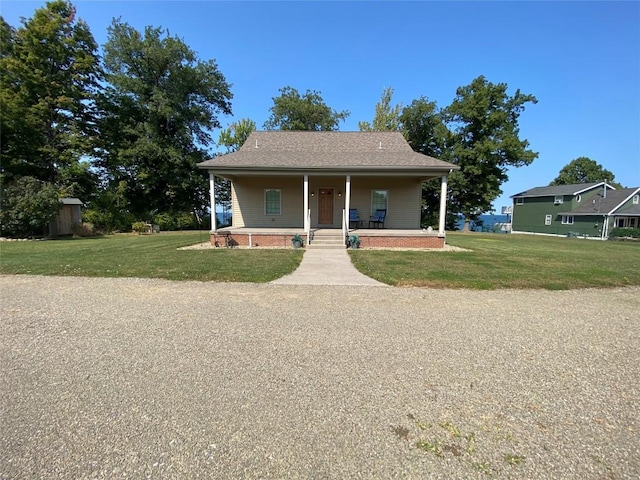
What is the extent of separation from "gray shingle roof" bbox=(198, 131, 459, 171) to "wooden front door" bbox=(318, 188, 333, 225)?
197 cm

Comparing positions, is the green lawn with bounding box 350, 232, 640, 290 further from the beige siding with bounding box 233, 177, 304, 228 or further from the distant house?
the distant house

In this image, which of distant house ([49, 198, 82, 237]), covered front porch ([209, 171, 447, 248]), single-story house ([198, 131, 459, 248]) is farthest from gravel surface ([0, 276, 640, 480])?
distant house ([49, 198, 82, 237])

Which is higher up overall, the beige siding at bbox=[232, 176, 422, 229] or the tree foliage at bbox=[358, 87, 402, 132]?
the tree foliage at bbox=[358, 87, 402, 132]

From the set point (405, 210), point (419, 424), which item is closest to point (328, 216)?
point (405, 210)

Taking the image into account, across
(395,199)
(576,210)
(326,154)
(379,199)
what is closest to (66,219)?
(326,154)

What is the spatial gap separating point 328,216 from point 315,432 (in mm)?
13678

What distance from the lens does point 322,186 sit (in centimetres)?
1532

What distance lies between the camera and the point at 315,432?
206cm

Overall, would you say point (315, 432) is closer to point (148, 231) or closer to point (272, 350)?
point (272, 350)

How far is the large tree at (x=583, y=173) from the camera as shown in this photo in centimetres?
5528

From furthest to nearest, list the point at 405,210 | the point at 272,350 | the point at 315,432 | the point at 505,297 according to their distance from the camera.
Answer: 1. the point at 405,210
2. the point at 505,297
3. the point at 272,350
4. the point at 315,432

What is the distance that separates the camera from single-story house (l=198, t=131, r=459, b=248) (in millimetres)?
12406

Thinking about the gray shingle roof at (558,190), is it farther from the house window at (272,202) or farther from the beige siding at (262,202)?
the house window at (272,202)

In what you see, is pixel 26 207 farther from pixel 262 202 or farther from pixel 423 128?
pixel 423 128
